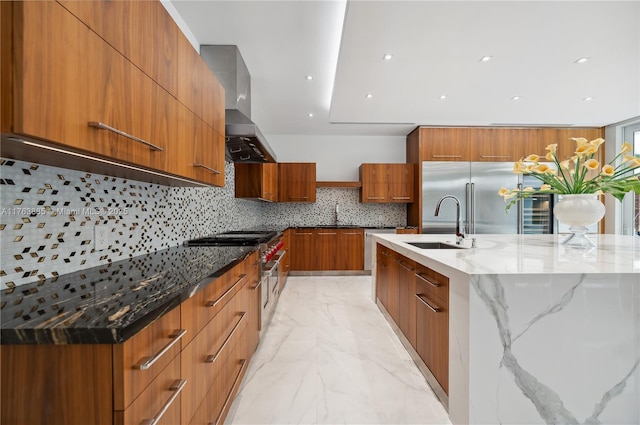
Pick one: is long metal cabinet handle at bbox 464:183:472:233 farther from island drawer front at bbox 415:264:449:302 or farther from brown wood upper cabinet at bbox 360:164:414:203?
island drawer front at bbox 415:264:449:302

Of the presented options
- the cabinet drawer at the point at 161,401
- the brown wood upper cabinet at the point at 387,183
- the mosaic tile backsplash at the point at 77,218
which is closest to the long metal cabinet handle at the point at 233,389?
the cabinet drawer at the point at 161,401

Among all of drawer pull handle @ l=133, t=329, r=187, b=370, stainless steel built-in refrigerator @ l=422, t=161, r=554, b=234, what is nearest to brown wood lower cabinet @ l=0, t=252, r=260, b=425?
drawer pull handle @ l=133, t=329, r=187, b=370

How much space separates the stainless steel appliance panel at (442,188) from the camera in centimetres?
463

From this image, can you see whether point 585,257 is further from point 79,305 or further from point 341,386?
point 79,305

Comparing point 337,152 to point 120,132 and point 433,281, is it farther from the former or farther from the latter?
point 120,132

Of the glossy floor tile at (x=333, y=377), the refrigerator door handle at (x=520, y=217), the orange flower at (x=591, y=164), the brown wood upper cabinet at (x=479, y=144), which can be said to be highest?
the brown wood upper cabinet at (x=479, y=144)

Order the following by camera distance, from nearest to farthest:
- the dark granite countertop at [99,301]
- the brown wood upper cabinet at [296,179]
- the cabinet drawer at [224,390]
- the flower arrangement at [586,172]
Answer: the dark granite countertop at [99,301]
the cabinet drawer at [224,390]
the flower arrangement at [586,172]
the brown wood upper cabinet at [296,179]

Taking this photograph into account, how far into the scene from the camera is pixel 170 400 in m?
0.84

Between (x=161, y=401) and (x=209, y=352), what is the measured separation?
40cm

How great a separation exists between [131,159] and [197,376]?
2.78 ft

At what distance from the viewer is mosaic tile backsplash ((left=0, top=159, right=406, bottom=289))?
94cm

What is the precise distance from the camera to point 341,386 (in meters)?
1.79

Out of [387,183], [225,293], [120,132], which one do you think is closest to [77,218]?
[120,132]

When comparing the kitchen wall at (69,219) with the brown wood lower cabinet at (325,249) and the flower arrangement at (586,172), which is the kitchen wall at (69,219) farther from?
the brown wood lower cabinet at (325,249)
